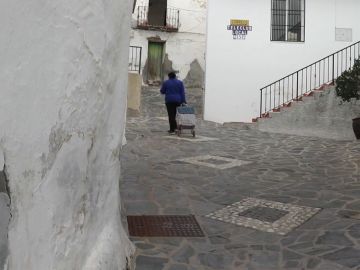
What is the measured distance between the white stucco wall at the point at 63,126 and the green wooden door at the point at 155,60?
22.5 metres

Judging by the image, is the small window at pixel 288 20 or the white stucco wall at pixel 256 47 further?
the small window at pixel 288 20

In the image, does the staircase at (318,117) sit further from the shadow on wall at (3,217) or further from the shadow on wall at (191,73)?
the shadow on wall at (3,217)

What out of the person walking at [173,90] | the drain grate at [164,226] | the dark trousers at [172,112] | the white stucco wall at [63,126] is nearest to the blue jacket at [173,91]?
the person walking at [173,90]

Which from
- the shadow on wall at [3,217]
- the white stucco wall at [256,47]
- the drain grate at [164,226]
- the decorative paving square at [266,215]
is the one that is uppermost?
the white stucco wall at [256,47]

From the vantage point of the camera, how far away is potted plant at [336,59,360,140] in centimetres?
1184

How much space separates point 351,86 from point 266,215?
855cm

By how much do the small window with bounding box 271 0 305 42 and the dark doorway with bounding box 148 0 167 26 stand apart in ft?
36.9

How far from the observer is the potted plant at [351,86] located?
11.8 metres

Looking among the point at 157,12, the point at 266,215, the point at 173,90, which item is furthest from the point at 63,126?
the point at 157,12

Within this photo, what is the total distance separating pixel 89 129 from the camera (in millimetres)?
2529

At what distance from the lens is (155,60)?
2527 cm

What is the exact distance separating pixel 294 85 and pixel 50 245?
13872 millimetres

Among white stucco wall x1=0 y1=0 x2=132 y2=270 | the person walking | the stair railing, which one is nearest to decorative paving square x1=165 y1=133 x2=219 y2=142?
the person walking

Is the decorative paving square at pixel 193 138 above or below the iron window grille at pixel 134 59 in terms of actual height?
below
